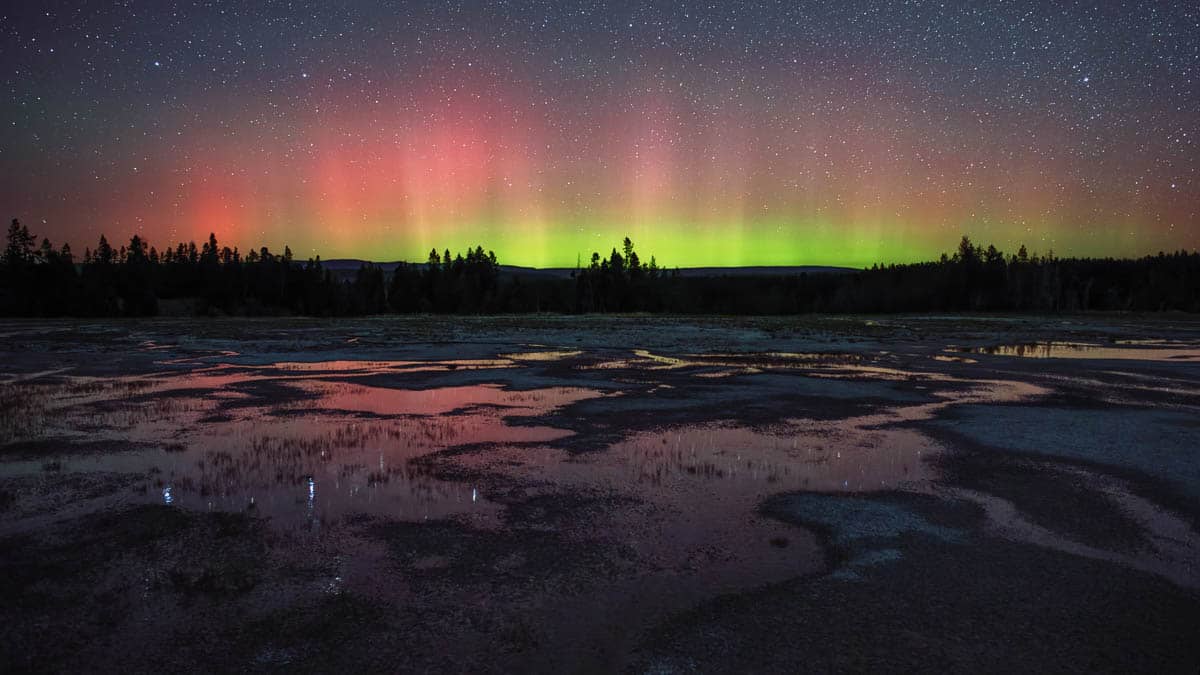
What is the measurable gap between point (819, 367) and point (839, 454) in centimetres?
1822

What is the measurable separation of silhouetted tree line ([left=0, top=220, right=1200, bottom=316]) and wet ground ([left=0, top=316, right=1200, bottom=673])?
11357 centimetres

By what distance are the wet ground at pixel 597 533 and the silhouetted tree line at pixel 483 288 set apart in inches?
4471

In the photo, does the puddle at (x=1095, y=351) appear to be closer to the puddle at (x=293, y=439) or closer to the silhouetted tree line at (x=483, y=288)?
the puddle at (x=293, y=439)

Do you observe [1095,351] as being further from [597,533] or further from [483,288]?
[483,288]

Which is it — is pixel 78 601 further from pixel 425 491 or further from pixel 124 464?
pixel 124 464

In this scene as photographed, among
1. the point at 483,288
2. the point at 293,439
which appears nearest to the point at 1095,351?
the point at 293,439

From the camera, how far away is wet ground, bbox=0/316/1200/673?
19.5ft

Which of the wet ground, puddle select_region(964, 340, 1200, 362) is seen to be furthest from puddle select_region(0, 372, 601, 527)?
puddle select_region(964, 340, 1200, 362)

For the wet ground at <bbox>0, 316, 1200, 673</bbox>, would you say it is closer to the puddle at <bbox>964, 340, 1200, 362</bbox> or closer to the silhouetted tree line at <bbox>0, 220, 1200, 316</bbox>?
the puddle at <bbox>964, 340, 1200, 362</bbox>

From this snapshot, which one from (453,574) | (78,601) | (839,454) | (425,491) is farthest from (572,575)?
(839,454)

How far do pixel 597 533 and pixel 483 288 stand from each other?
16631 cm

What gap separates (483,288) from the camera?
564ft

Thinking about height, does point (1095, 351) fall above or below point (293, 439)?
above

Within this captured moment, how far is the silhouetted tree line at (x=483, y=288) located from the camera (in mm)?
109188
